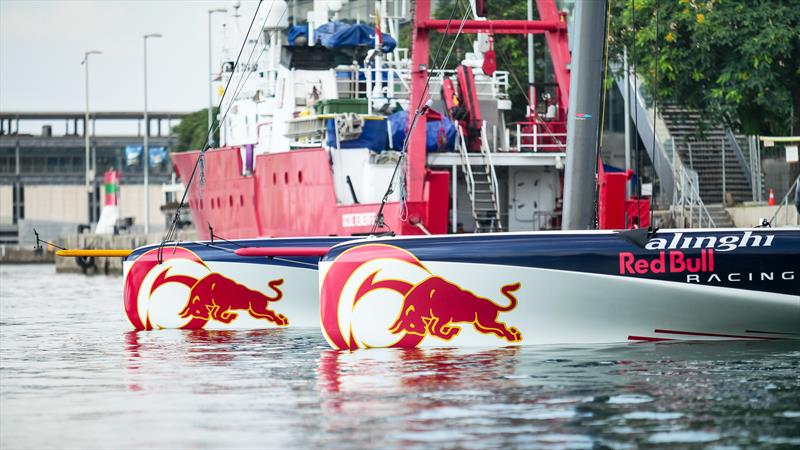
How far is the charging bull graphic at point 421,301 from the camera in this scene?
16297 mm

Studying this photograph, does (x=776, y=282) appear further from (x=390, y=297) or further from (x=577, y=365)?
(x=390, y=297)

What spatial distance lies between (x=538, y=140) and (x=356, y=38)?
23.5 ft

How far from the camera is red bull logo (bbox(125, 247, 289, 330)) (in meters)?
21.8

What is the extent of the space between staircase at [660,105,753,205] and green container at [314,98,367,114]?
15250 millimetres

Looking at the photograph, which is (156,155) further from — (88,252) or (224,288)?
(88,252)

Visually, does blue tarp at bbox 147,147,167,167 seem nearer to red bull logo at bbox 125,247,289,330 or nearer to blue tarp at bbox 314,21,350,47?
blue tarp at bbox 314,21,350,47

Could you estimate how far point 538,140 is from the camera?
2884 cm

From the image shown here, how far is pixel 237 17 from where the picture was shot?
41531 mm

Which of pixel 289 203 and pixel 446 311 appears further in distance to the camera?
pixel 289 203


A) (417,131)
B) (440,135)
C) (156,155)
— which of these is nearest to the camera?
(417,131)

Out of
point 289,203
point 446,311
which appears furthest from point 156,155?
point 446,311

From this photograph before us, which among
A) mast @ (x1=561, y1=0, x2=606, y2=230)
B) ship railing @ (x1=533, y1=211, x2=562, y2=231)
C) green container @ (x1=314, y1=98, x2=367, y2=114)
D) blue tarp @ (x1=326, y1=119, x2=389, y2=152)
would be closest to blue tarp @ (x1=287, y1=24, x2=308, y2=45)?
green container @ (x1=314, y1=98, x2=367, y2=114)

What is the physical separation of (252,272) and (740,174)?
86.8 feet

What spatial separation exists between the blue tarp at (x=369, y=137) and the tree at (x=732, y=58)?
25.7 ft
